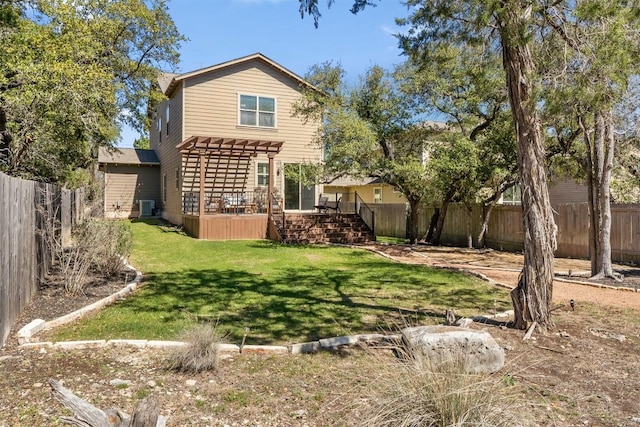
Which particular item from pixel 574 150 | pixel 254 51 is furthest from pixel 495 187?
pixel 254 51

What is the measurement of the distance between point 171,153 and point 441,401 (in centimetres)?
1912

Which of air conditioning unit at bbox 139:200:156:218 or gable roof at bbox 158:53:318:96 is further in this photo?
air conditioning unit at bbox 139:200:156:218

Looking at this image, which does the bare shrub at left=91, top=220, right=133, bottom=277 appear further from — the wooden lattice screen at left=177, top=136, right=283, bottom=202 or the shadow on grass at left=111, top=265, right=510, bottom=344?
the wooden lattice screen at left=177, top=136, right=283, bottom=202

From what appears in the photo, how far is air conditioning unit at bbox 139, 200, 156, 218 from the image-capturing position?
2277cm

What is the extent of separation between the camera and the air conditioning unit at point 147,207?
22.8m

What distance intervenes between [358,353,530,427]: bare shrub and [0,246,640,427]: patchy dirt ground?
9.7 inches

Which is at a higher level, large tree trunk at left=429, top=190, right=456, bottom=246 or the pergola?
the pergola

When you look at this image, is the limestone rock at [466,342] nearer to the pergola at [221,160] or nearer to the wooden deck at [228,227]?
the wooden deck at [228,227]

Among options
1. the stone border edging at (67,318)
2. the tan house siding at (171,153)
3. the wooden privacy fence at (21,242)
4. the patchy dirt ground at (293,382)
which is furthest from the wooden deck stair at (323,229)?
the patchy dirt ground at (293,382)

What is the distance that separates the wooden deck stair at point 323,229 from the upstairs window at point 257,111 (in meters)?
4.59

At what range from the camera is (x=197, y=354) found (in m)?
3.99

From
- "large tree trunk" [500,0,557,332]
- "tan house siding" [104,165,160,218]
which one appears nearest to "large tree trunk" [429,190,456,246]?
"large tree trunk" [500,0,557,332]

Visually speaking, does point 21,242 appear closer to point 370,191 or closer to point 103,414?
point 103,414

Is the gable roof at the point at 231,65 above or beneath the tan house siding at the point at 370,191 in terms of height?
above
